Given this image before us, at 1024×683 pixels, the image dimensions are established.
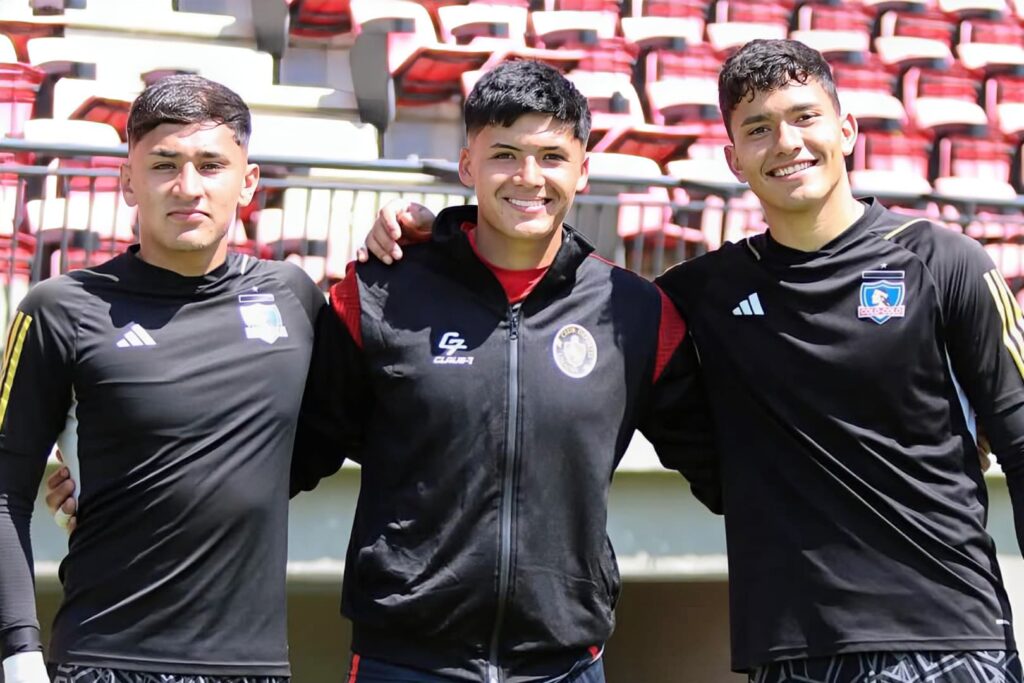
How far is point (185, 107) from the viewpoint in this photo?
2615 millimetres

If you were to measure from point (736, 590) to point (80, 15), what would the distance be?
5.46 m

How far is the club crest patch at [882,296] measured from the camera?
2.59 metres

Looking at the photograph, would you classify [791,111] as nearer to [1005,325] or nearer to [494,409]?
[1005,325]

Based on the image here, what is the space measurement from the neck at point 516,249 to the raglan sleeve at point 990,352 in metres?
0.78

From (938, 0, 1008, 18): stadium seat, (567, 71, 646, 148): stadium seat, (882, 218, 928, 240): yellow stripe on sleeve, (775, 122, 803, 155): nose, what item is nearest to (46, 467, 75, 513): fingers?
(775, 122, 803, 155): nose

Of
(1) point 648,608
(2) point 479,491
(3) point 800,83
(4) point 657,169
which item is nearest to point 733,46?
(4) point 657,169

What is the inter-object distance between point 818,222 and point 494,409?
0.79 meters

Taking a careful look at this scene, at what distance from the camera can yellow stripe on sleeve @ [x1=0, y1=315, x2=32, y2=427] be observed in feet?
8.05

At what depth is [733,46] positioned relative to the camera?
25.2 feet

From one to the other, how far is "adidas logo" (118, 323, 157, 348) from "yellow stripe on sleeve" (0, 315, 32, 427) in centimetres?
18

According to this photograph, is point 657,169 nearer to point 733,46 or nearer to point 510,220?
point 733,46

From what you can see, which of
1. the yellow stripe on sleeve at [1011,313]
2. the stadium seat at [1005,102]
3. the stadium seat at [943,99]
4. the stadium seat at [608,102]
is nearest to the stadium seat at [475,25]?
the stadium seat at [608,102]

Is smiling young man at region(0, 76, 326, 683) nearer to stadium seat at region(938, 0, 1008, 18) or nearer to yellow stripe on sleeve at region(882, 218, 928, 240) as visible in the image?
yellow stripe on sleeve at region(882, 218, 928, 240)

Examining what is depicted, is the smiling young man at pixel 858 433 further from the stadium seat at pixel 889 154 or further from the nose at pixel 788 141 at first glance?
the stadium seat at pixel 889 154
